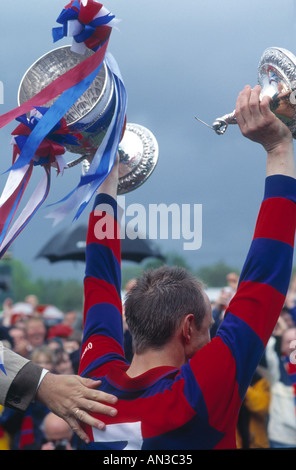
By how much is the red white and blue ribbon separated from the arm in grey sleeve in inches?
13.3

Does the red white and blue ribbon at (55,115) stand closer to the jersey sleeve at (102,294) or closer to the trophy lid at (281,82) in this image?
the jersey sleeve at (102,294)

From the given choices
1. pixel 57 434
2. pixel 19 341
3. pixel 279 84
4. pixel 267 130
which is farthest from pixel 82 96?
pixel 19 341

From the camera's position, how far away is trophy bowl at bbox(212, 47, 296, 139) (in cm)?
185

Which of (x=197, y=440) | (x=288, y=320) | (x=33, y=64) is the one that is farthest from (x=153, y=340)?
(x=288, y=320)

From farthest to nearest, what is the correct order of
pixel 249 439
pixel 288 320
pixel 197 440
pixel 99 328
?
pixel 288 320 < pixel 249 439 < pixel 99 328 < pixel 197 440

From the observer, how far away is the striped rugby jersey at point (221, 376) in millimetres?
1495

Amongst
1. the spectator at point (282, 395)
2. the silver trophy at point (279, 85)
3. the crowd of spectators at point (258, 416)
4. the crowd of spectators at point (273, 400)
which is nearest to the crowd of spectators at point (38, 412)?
the crowd of spectators at point (258, 416)

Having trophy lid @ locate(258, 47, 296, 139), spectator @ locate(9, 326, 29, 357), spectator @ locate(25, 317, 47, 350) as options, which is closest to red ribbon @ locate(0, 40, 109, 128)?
trophy lid @ locate(258, 47, 296, 139)

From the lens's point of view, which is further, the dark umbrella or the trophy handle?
the dark umbrella

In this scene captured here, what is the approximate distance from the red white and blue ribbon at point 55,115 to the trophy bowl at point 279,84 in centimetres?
41

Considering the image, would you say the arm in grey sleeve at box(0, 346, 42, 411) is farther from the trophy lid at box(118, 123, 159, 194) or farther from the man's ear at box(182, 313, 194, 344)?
the trophy lid at box(118, 123, 159, 194)

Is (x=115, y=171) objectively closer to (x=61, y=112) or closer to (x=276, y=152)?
(x=61, y=112)

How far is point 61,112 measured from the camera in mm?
1924
